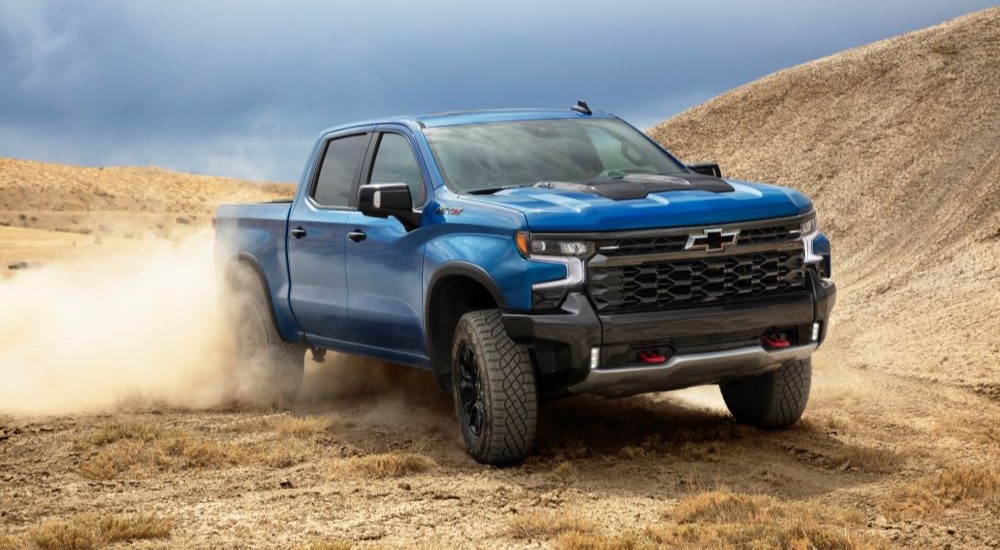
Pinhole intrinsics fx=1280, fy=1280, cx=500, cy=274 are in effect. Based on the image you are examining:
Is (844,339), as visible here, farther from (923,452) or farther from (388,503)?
(388,503)

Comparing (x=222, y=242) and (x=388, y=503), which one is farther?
(x=222, y=242)

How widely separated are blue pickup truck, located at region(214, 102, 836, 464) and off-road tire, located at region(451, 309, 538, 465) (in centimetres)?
1

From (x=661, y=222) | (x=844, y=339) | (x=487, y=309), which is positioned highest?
(x=661, y=222)

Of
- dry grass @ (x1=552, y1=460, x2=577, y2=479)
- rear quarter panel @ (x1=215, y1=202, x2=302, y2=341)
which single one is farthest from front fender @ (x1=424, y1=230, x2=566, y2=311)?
rear quarter panel @ (x1=215, y1=202, x2=302, y2=341)

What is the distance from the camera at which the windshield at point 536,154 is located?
825 cm

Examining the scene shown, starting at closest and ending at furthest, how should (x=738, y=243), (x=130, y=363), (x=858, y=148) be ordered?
1. (x=738, y=243)
2. (x=130, y=363)
3. (x=858, y=148)

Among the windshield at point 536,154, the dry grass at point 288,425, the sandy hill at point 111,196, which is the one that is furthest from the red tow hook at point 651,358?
the sandy hill at point 111,196

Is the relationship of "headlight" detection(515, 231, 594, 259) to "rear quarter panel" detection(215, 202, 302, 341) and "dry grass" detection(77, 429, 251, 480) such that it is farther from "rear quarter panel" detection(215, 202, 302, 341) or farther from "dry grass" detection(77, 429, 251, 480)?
"rear quarter panel" detection(215, 202, 302, 341)

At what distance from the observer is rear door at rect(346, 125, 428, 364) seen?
27.1ft

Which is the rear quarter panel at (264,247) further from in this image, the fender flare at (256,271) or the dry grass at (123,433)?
the dry grass at (123,433)

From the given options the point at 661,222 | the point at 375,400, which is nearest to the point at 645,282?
the point at 661,222

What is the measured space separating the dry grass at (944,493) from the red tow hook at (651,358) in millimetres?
1405

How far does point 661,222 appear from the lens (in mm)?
7168

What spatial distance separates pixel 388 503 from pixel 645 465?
5.37 feet
